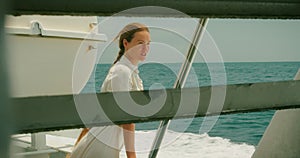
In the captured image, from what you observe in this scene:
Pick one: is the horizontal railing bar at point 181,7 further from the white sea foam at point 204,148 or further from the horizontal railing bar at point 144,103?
the white sea foam at point 204,148

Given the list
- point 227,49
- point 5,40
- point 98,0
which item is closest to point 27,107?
point 98,0

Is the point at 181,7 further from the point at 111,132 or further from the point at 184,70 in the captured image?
the point at 184,70

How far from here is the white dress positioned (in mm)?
1897

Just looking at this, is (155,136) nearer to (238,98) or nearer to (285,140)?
(285,140)

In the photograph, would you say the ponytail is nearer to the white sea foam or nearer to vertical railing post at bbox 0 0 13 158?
vertical railing post at bbox 0 0 13 158

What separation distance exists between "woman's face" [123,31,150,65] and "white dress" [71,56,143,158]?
1.3 inches

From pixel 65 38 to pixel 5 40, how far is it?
13.3ft

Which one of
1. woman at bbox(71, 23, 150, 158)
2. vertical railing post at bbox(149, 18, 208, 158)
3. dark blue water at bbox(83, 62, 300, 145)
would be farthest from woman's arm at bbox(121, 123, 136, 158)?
vertical railing post at bbox(149, 18, 208, 158)

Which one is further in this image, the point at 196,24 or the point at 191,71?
the point at 191,71

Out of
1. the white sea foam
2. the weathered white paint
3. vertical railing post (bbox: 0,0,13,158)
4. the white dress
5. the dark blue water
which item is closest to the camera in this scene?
vertical railing post (bbox: 0,0,13,158)

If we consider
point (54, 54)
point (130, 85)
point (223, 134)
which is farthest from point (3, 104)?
point (223, 134)

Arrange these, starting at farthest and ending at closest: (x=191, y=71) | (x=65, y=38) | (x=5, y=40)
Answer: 1. (x=65, y=38)
2. (x=191, y=71)
3. (x=5, y=40)

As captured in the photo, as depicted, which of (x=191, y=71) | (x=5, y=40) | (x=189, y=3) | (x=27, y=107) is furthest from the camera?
(x=191, y=71)

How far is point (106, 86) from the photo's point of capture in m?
1.94
